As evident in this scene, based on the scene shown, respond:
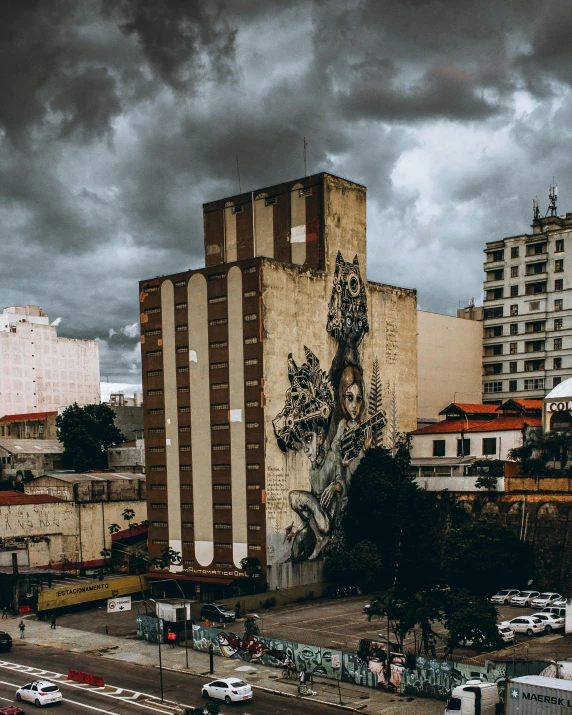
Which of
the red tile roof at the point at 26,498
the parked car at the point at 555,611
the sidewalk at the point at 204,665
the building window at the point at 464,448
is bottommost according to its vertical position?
the sidewalk at the point at 204,665

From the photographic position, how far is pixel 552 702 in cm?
4156

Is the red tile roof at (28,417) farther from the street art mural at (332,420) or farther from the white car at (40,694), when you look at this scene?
the white car at (40,694)

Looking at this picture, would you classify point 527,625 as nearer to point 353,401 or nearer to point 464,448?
point 353,401

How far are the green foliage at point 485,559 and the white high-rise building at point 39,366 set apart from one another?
9684 centimetres

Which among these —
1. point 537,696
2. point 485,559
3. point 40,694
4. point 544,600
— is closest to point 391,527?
point 485,559

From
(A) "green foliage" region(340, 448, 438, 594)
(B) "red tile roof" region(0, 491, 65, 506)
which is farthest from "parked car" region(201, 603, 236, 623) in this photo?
(B) "red tile roof" region(0, 491, 65, 506)

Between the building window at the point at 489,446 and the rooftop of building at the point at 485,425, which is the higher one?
the rooftop of building at the point at 485,425

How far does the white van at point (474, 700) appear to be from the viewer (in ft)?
152

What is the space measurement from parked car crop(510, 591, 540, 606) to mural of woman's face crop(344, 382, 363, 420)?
1110 inches

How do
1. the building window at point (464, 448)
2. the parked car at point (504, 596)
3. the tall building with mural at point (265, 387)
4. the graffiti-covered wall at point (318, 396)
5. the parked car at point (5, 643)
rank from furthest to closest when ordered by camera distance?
the building window at point (464, 448) → the graffiti-covered wall at point (318, 396) → the tall building with mural at point (265, 387) → the parked car at point (504, 596) → the parked car at point (5, 643)

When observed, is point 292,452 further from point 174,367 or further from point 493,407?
point 493,407

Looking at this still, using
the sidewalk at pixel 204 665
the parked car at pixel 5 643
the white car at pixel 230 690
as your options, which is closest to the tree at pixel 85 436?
the sidewalk at pixel 204 665

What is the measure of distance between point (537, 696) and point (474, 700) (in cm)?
512

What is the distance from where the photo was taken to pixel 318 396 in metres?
93.2
